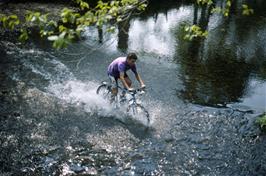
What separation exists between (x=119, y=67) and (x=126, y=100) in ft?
6.35

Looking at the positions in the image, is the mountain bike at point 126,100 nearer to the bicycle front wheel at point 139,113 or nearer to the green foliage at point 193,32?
the bicycle front wheel at point 139,113

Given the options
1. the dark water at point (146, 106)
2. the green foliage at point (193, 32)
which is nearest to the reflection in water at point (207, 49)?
the dark water at point (146, 106)

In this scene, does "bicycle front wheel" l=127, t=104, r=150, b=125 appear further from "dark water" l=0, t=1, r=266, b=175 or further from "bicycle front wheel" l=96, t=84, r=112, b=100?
"bicycle front wheel" l=96, t=84, r=112, b=100

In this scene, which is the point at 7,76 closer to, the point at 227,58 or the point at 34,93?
the point at 34,93

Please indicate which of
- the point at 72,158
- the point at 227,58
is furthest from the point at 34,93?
the point at 227,58

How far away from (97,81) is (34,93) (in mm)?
2834

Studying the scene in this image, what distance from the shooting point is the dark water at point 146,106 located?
969cm

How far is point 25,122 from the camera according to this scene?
11.2 meters

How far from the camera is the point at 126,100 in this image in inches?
511

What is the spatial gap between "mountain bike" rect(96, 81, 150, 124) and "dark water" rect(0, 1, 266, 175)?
0.32 m

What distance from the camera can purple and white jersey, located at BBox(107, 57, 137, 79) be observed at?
11414 millimetres

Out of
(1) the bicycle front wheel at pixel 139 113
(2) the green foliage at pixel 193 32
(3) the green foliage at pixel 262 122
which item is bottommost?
(3) the green foliage at pixel 262 122

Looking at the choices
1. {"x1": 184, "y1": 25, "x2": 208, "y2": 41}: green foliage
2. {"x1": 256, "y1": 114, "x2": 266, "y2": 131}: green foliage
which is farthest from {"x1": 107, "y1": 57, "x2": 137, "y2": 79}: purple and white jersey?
{"x1": 256, "y1": 114, "x2": 266, "y2": 131}: green foliage

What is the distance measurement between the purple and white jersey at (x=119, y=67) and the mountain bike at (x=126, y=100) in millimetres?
629
